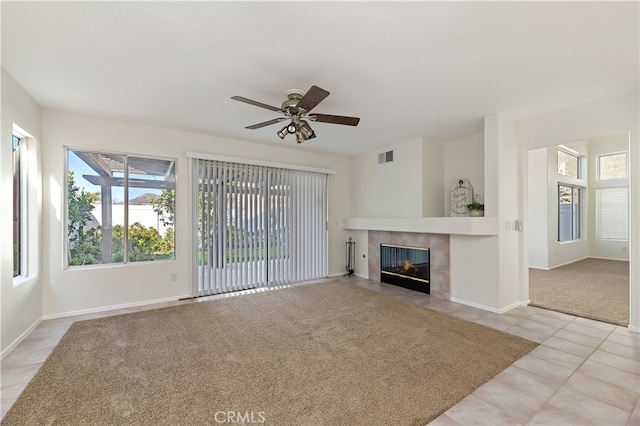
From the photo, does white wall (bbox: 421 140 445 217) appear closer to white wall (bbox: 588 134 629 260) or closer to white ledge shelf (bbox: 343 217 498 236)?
white ledge shelf (bbox: 343 217 498 236)

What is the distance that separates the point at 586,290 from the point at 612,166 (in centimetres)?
507

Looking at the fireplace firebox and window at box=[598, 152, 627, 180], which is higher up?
window at box=[598, 152, 627, 180]

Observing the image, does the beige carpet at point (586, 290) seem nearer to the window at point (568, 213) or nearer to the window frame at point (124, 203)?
the window at point (568, 213)

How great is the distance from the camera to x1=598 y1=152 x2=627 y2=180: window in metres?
7.24

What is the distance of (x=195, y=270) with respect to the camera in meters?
4.41

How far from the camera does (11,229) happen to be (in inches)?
107

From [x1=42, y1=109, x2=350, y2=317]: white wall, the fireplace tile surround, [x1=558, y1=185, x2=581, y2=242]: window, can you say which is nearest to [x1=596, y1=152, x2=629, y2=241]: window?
[x1=558, y1=185, x2=581, y2=242]: window

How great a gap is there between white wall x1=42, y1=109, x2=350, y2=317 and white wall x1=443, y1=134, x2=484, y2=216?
338cm

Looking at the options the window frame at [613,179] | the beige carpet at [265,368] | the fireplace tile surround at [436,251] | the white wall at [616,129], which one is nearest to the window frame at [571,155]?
the window frame at [613,179]

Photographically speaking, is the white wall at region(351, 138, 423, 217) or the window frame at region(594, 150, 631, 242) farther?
the window frame at region(594, 150, 631, 242)

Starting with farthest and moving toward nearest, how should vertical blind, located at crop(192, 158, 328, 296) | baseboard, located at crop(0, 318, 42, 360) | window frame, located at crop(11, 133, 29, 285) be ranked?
Answer: vertical blind, located at crop(192, 158, 328, 296) → window frame, located at crop(11, 133, 29, 285) → baseboard, located at crop(0, 318, 42, 360)

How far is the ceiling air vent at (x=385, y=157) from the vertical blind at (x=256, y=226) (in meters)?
1.24

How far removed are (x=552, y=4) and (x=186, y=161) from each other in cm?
448

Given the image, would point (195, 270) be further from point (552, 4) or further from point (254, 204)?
point (552, 4)
